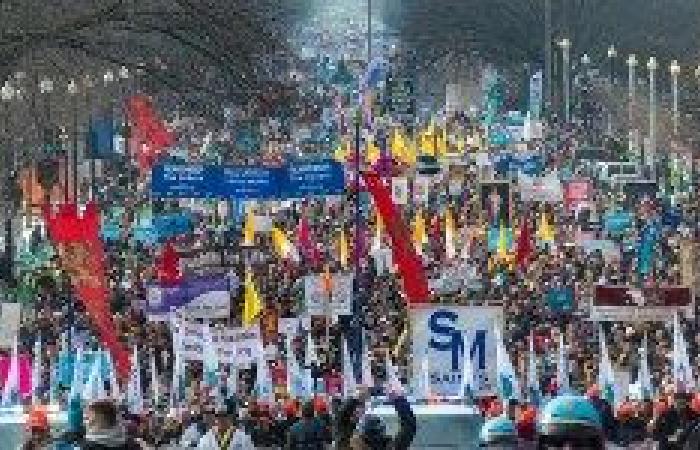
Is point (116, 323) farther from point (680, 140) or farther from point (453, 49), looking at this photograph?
point (453, 49)

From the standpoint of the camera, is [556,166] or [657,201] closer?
[657,201]

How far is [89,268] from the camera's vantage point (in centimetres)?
2608

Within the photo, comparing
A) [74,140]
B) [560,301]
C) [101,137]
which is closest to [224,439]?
[560,301]

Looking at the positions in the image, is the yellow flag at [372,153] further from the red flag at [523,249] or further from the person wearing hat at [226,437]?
the person wearing hat at [226,437]

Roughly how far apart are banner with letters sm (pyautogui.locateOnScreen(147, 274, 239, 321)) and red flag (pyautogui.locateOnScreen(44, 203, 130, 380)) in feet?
1.84

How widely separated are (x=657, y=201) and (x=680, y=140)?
57.4ft

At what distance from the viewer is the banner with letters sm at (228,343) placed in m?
22.3

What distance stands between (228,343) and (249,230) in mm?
17442

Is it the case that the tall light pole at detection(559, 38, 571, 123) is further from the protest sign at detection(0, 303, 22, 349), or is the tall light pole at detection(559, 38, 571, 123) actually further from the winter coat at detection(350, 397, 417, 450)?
the winter coat at detection(350, 397, 417, 450)

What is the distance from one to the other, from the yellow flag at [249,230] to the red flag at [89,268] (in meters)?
11.8

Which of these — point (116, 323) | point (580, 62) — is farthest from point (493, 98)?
point (116, 323)

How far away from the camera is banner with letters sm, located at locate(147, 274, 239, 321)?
25922 millimetres

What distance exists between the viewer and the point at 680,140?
229 ft

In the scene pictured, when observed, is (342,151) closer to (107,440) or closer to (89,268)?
(89,268)
